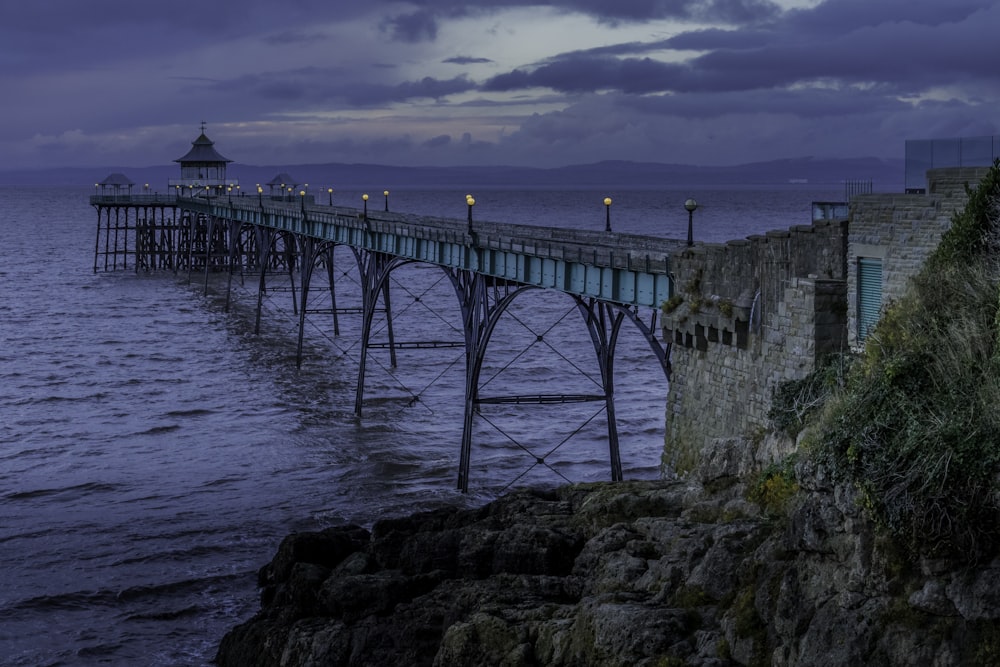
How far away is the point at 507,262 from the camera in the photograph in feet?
115

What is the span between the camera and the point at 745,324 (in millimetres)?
23516

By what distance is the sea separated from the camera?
26547mm

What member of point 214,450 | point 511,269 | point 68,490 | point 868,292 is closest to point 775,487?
point 868,292

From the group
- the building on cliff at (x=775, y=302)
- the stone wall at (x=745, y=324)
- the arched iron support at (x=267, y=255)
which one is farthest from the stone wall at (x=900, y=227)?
the arched iron support at (x=267, y=255)

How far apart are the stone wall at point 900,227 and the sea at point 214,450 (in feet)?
41.0

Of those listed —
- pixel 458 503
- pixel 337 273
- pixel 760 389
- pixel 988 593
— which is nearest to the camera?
pixel 988 593

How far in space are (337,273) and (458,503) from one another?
9115cm

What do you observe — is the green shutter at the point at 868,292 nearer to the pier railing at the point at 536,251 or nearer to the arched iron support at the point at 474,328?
the pier railing at the point at 536,251

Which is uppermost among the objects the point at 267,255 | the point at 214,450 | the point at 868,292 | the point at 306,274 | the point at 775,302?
the point at 868,292

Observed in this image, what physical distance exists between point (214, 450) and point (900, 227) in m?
24.5

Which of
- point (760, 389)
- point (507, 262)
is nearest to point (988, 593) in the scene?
point (760, 389)

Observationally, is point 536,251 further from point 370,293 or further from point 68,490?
point 370,293

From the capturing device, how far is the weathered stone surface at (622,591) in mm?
14602

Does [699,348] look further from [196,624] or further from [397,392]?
[397,392]
